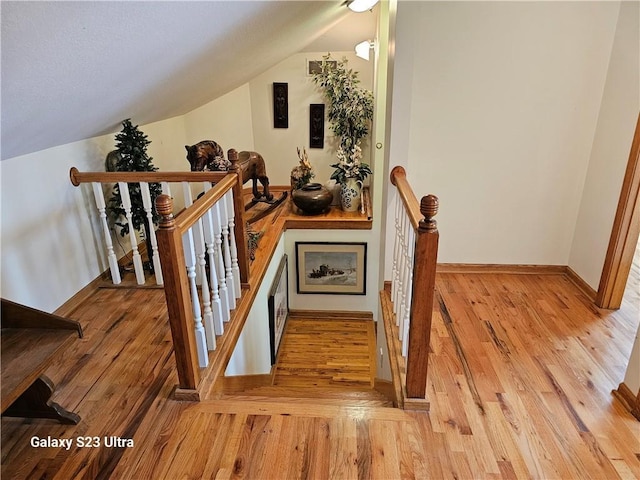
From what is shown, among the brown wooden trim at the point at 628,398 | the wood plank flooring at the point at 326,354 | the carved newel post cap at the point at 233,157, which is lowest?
the wood plank flooring at the point at 326,354

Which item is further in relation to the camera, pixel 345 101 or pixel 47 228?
pixel 345 101

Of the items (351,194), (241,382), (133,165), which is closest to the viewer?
(241,382)

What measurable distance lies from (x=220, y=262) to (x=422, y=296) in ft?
3.48

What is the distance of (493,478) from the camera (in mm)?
1483

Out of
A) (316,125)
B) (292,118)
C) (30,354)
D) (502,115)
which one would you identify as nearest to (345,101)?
(316,125)

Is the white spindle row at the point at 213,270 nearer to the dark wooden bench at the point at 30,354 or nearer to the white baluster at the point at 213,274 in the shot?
the white baluster at the point at 213,274

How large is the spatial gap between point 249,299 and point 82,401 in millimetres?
1037

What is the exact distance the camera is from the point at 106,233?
8.92 feet

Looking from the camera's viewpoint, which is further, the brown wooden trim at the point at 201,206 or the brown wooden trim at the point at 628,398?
the brown wooden trim at the point at 628,398

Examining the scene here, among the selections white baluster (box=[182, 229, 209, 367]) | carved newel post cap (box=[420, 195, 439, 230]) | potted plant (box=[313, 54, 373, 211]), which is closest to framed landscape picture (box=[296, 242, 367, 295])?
potted plant (box=[313, 54, 373, 211])

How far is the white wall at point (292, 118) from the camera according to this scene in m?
4.63

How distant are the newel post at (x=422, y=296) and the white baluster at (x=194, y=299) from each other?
931 millimetres

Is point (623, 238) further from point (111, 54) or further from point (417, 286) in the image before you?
point (111, 54)

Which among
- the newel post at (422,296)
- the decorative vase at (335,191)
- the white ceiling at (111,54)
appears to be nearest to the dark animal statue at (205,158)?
the white ceiling at (111,54)
